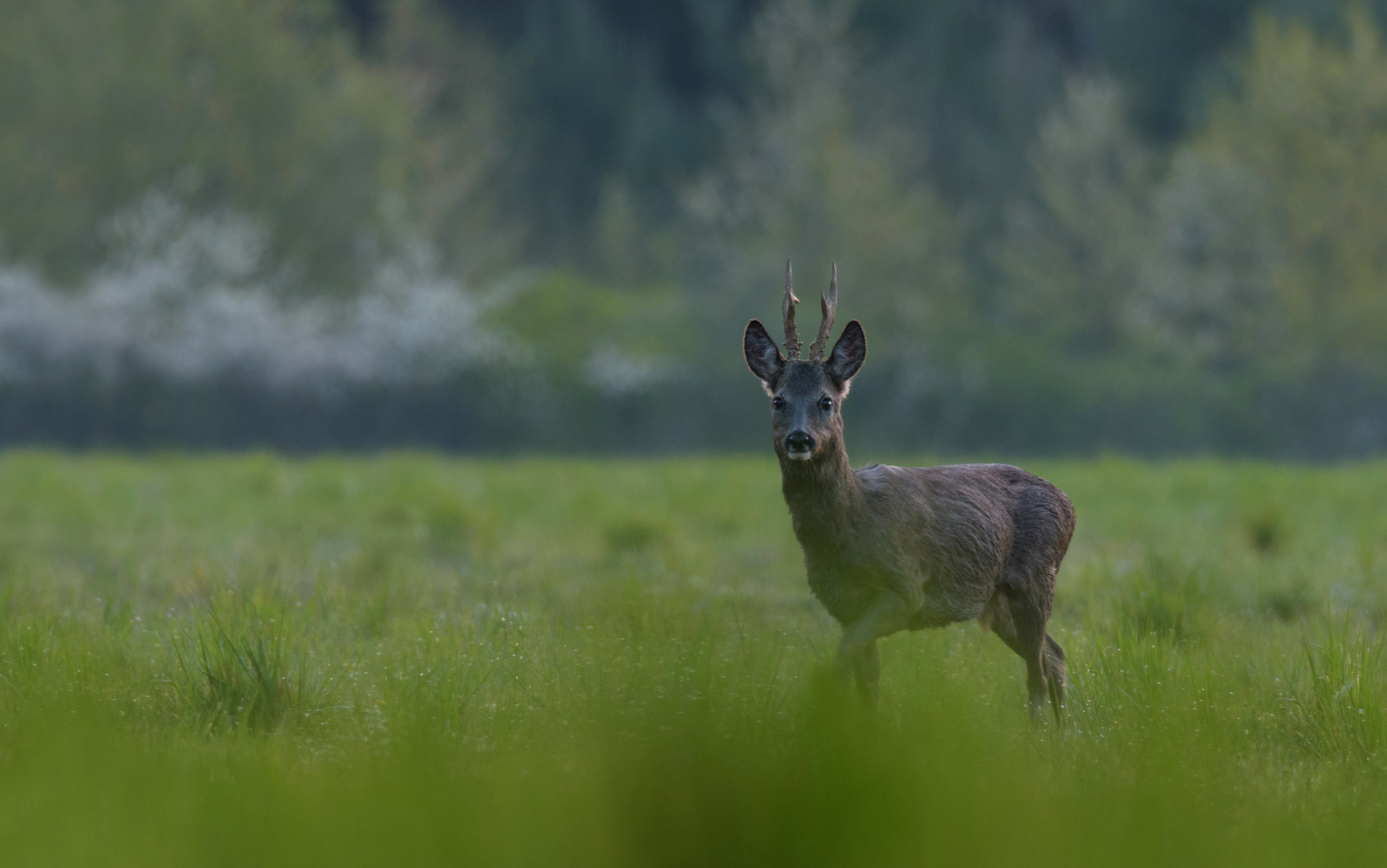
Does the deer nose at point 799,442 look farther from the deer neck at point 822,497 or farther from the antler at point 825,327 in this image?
the antler at point 825,327

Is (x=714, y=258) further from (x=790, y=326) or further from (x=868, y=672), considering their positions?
(x=868, y=672)

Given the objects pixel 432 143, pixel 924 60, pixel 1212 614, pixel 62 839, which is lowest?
pixel 62 839

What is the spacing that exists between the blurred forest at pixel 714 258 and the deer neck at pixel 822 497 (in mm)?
22822

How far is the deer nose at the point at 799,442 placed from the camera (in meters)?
4.64

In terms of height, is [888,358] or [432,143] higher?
[432,143]

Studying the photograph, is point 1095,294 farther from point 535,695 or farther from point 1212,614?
point 535,695

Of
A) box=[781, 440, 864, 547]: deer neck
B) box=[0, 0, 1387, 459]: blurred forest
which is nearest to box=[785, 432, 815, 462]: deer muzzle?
box=[781, 440, 864, 547]: deer neck

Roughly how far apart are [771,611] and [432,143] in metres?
29.7

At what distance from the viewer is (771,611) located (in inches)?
294

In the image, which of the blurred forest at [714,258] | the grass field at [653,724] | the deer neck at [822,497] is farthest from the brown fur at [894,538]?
the blurred forest at [714,258]

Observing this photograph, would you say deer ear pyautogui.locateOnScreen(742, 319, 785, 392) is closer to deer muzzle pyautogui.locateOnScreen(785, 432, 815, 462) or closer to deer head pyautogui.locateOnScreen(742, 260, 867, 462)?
deer head pyautogui.locateOnScreen(742, 260, 867, 462)

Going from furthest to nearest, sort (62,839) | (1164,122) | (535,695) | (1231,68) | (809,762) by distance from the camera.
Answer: (1164,122)
(1231,68)
(535,695)
(809,762)
(62,839)

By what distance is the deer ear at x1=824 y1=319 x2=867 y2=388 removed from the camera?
197 inches

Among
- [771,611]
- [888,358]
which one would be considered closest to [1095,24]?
[888,358]
